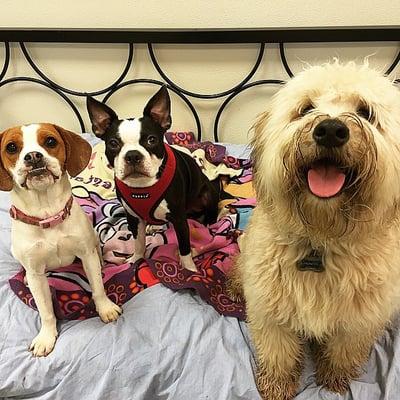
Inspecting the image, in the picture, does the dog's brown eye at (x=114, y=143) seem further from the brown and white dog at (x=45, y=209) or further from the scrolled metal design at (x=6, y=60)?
the scrolled metal design at (x=6, y=60)

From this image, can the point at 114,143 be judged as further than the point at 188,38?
No

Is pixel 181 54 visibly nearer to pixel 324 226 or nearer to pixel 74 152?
pixel 74 152

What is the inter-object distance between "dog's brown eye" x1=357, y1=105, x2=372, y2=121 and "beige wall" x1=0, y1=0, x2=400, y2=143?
1103mm

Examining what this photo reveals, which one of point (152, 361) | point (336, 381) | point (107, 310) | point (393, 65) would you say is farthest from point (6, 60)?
point (336, 381)

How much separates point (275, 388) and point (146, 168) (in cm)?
70

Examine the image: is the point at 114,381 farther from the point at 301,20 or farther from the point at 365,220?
the point at 301,20

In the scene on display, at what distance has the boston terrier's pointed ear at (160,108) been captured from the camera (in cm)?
149

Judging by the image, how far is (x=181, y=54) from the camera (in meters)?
2.13

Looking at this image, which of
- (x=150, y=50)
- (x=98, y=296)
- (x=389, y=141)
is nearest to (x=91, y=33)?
(x=150, y=50)

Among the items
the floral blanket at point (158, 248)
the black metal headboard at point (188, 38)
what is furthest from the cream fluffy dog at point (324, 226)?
the black metal headboard at point (188, 38)

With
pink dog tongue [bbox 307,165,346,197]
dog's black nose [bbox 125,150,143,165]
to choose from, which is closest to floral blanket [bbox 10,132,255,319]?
dog's black nose [bbox 125,150,143,165]

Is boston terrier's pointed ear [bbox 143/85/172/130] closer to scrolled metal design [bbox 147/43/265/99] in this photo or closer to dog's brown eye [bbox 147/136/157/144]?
dog's brown eye [bbox 147/136/157/144]

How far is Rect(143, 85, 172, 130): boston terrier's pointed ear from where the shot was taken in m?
1.49

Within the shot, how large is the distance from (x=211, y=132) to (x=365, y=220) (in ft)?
4.64
